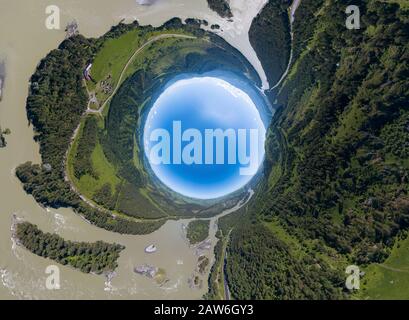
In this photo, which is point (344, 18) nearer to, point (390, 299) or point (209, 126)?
point (209, 126)

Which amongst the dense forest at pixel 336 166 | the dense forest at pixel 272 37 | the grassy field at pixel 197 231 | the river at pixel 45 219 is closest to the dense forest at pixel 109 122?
the river at pixel 45 219

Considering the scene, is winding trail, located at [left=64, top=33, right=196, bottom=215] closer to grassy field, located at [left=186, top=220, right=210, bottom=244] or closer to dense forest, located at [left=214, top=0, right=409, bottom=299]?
grassy field, located at [left=186, top=220, right=210, bottom=244]

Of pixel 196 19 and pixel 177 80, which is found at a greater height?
pixel 196 19

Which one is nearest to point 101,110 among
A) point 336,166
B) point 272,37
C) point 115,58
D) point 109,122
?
point 109,122

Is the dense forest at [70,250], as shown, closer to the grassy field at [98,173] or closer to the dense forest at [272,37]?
the grassy field at [98,173]

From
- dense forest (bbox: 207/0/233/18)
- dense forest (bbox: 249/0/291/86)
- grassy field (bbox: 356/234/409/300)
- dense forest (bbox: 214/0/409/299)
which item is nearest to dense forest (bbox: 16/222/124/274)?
dense forest (bbox: 214/0/409/299)
